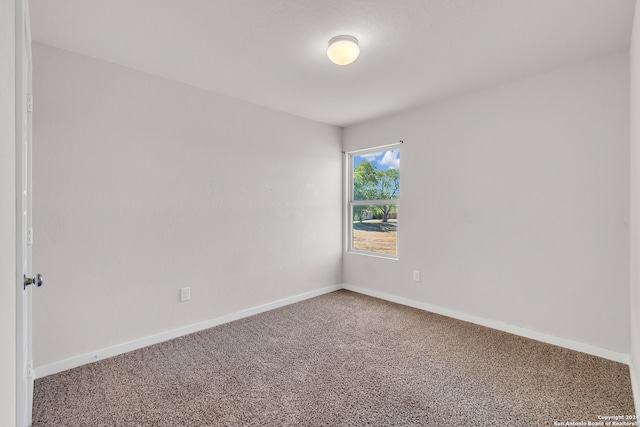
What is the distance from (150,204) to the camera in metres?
2.69

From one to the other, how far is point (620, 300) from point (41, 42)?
4517mm

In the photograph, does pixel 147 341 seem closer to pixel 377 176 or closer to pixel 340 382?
pixel 340 382

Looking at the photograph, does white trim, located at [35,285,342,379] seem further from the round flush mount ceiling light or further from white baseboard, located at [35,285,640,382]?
the round flush mount ceiling light

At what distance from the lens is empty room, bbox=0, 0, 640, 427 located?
72.9 inches

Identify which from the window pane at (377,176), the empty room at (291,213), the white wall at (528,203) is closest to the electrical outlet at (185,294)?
the empty room at (291,213)

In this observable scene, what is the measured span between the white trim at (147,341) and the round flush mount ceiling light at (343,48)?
2.58 metres

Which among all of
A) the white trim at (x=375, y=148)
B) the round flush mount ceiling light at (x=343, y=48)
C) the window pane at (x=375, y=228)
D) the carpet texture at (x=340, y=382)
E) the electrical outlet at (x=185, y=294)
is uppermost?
the round flush mount ceiling light at (x=343, y=48)

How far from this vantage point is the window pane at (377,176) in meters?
3.92

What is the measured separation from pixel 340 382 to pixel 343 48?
2220 mm

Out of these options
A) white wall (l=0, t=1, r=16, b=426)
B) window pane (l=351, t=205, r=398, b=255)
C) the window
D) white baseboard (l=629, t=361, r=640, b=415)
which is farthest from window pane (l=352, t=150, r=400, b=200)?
white wall (l=0, t=1, r=16, b=426)

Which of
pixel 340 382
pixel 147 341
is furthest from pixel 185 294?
pixel 340 382

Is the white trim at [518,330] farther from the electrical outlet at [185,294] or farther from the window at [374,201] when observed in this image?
the electrical outlet at [185,294]

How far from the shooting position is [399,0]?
1.75 m

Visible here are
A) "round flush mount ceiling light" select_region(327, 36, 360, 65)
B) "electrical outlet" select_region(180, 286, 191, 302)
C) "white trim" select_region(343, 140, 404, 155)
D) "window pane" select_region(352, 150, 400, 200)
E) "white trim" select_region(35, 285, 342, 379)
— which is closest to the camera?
"round flush mount ceiling light" select_region(327, 36, 360, 65)
